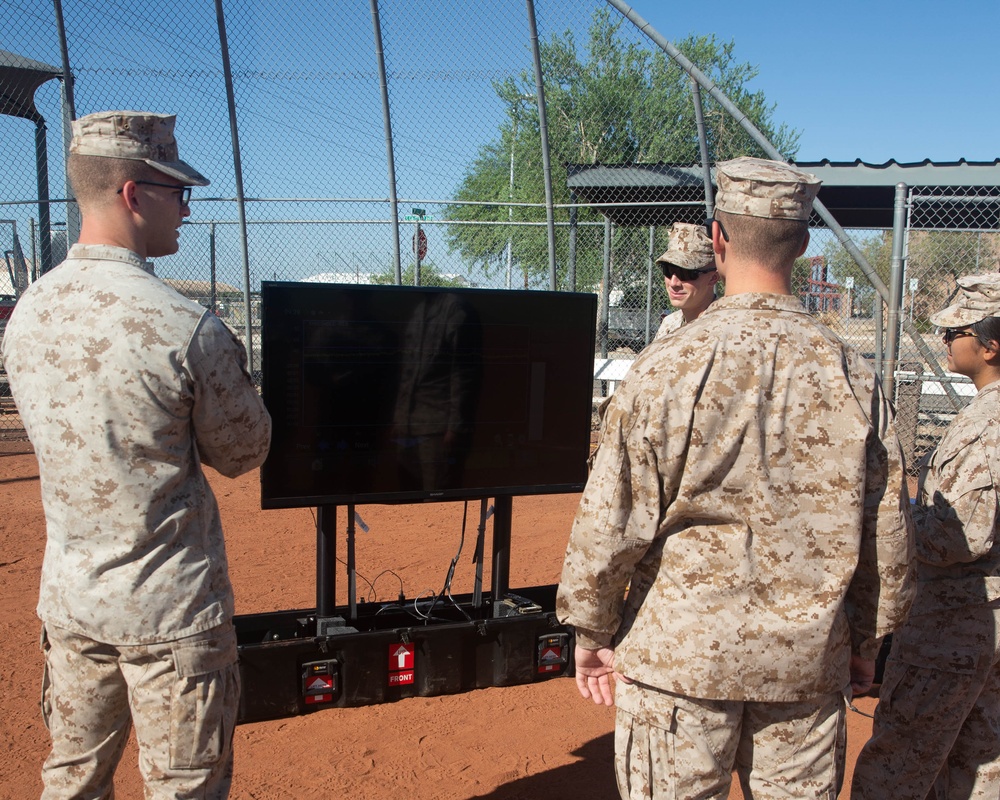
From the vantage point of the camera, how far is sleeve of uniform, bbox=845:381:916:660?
220 centimetres

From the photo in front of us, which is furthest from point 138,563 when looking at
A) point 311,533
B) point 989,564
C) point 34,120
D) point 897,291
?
point 34,120

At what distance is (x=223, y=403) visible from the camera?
2355 millimetres

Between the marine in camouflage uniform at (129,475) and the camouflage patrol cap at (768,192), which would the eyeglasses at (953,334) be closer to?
the camouflage patrol cap at (768,192)

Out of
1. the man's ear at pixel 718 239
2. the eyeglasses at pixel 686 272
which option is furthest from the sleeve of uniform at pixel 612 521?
Answer: the eyeglasses at pixel 686 272

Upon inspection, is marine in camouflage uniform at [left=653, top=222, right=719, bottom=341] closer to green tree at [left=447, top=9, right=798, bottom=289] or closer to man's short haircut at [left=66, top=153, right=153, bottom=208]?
man's short haircut at [left=66, top=153, right=153, bottom=208]

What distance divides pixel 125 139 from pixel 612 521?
1591mm

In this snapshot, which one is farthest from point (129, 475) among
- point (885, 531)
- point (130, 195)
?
point (885, 531)

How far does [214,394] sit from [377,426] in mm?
1249

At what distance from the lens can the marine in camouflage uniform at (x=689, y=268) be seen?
4.42m

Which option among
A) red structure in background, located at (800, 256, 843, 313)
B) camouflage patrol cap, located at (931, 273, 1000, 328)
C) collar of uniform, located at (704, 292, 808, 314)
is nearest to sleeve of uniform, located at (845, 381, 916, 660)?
collar of uniform, located at (704, 292, 808, 314)

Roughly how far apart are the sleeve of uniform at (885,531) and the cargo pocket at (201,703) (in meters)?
1.66

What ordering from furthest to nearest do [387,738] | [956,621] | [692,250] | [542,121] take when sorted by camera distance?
[542,121], [692,250], [387,738], [956,621]

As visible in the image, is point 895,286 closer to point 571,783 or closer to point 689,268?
point 689,268

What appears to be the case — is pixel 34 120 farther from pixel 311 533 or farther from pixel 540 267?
pixel 540 267
